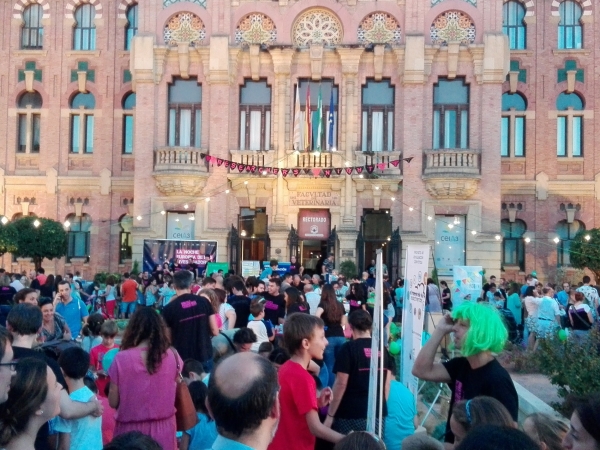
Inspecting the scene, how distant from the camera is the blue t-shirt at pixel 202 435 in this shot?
592cm

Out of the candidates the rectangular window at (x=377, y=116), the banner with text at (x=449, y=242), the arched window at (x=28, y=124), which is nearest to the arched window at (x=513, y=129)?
the banner with text at (x=449, y=242)

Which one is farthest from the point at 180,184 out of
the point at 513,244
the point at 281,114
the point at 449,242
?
the point at 513,244

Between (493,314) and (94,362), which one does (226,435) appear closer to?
(493,314)

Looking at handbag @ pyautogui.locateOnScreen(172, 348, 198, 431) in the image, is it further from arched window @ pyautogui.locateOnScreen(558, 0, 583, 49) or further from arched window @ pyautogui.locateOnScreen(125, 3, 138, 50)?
arched window @ pyautogui.locateOnScreen(558, 0, 583, 49)

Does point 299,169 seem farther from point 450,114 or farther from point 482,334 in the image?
point 482,334

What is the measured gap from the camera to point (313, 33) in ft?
93.9

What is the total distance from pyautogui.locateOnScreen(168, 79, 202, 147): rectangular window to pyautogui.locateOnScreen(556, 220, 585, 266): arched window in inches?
610

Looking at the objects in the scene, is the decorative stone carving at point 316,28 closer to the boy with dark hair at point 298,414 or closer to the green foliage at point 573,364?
the green foliage at point 573,364

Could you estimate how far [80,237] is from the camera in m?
32.3

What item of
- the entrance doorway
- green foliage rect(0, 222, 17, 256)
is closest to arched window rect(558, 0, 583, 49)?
the entrance doorway

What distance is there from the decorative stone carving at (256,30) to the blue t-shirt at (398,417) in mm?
23422

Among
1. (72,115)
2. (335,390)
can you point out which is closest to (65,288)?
(335,390)

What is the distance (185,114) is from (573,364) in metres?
22.0

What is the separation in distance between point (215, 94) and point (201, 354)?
68.8ft
